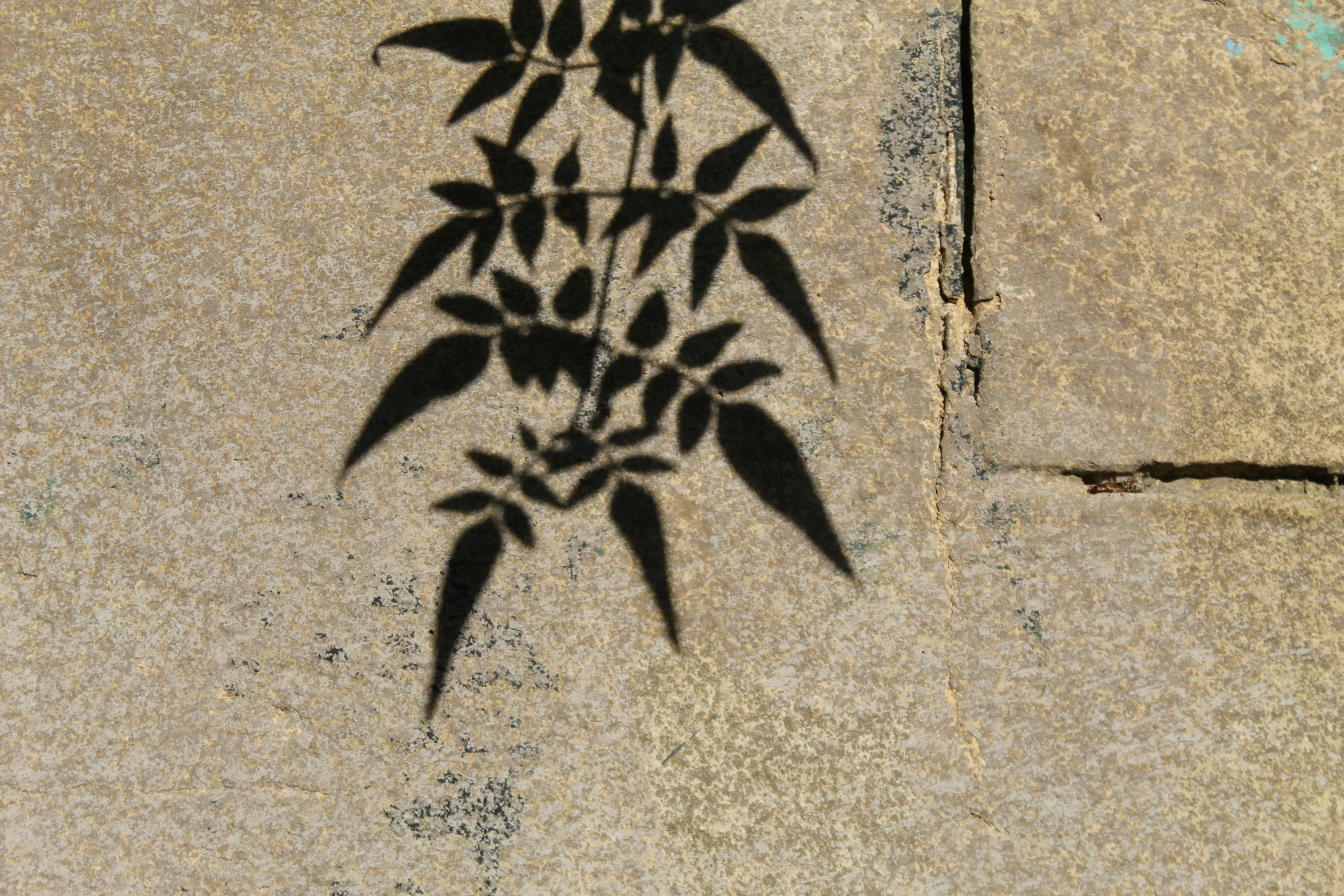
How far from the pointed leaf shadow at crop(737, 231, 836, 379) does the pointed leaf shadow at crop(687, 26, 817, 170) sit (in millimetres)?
206

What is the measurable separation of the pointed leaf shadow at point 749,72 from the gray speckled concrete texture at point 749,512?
0.12 feet

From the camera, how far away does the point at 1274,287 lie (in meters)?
1.73

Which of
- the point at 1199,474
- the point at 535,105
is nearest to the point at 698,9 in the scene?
the point at 535,105

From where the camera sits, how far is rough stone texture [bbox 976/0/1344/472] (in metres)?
1.70

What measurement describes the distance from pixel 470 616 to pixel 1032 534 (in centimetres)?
106

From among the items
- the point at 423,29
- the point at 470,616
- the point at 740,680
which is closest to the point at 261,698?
the point at 470,616

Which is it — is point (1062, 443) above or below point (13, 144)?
below

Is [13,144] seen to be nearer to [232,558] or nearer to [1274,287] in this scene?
[232,558]

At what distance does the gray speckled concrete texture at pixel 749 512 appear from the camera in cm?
162

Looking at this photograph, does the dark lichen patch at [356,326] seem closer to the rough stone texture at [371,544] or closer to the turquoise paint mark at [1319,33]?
the rough stone texture at [371,544]

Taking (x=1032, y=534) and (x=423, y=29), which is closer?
(x=1032, y=534)

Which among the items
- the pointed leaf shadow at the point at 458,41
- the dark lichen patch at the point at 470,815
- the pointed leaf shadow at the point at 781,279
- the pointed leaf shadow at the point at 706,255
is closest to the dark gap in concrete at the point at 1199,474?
the pointed leaf shadow at the point at 781,279

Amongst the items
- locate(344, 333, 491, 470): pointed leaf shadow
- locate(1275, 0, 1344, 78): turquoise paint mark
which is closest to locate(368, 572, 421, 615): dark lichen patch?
locate(344, 333, 491, 470): pointed leaf shadow

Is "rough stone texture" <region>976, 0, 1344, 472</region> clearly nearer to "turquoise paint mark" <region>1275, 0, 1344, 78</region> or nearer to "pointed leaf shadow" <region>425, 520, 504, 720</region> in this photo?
"turquoise paint mark" <region>1275, 0, 1344, 78</region>
